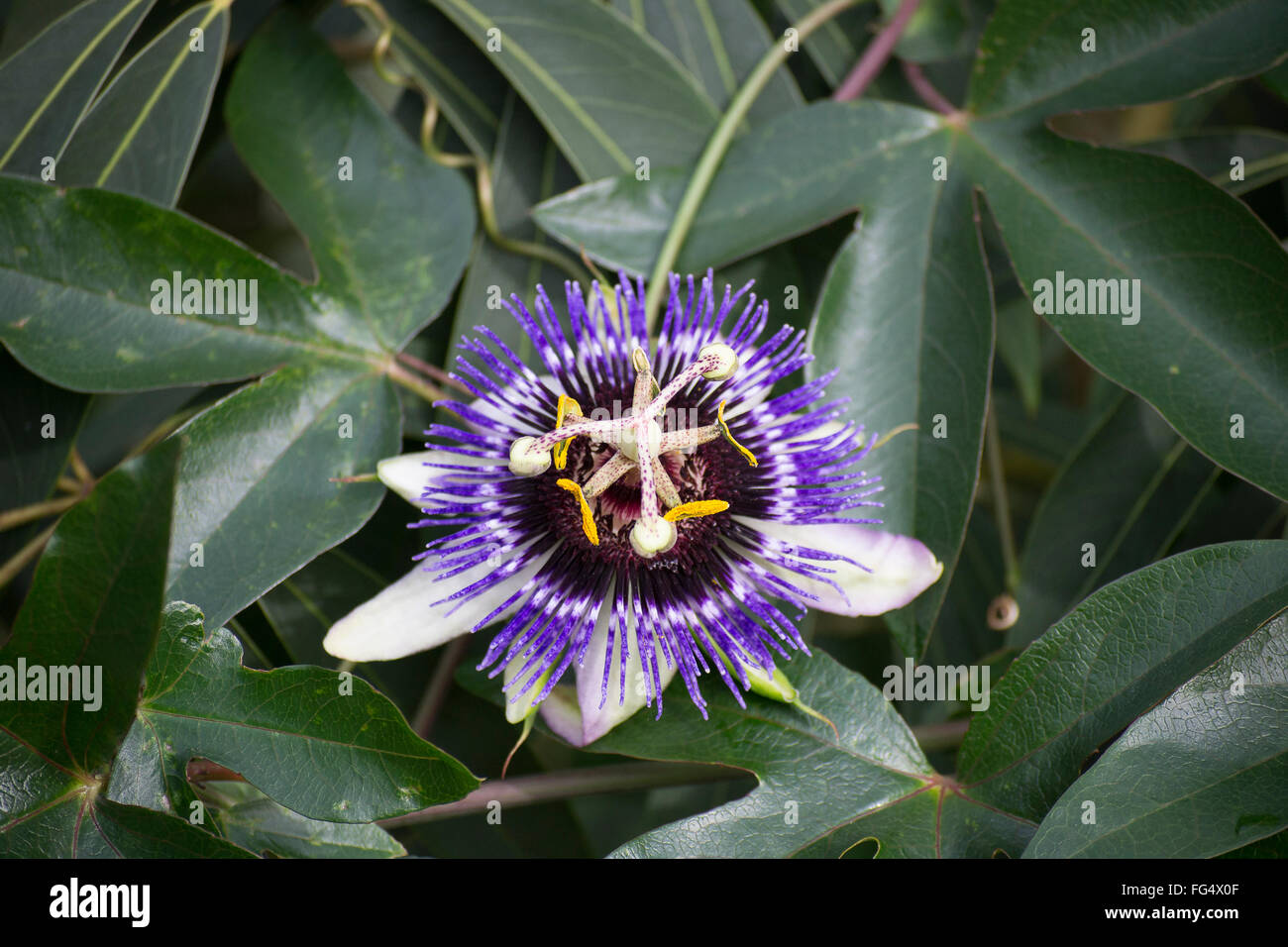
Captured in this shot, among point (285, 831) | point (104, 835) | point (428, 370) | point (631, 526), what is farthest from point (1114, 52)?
point (104, 835)

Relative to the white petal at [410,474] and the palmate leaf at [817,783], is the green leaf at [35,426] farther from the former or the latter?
the palmate leaf at [817,783]

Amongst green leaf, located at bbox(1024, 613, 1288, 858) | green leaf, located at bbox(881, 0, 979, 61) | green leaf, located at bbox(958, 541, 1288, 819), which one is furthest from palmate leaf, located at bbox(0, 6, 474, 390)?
green leaf, located at bbox(1024, 613, 1288, 858)

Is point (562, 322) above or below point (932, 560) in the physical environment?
above

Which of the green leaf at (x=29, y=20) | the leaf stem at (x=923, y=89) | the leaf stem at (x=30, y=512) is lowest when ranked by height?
the leaf stem at (x=30, y=512)

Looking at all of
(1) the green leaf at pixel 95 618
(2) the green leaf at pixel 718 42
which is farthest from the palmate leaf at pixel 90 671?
(2) the green leaf at pixel 718 42

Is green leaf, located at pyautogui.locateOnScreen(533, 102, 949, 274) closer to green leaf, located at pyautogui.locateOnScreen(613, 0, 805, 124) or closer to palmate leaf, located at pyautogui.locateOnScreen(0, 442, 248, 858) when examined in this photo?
green leaf, located at pyautogui.locateOnScreen(613, 0, 805, 124)

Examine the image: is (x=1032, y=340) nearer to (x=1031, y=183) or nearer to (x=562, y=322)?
(x=1031, y=183)

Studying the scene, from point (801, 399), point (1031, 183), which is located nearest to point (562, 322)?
point (801, 399)
